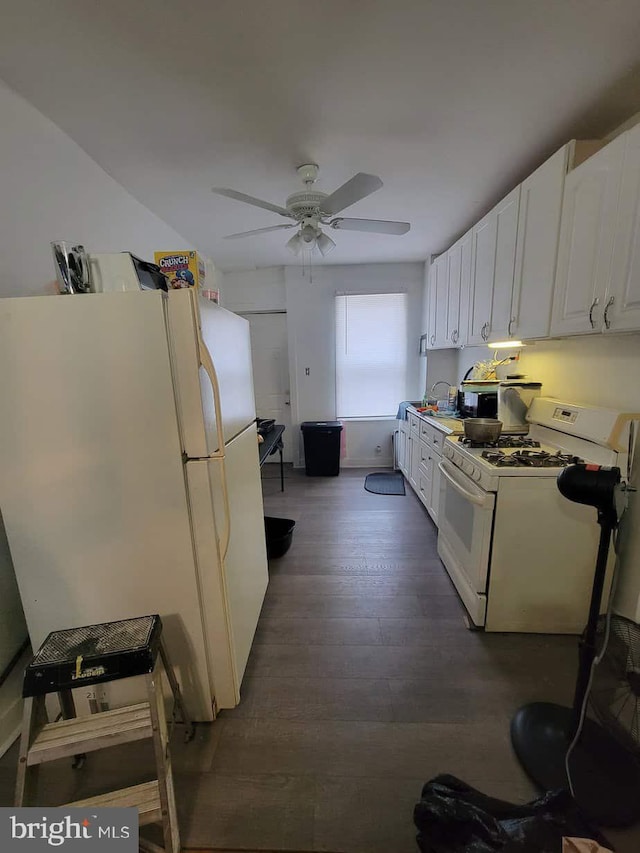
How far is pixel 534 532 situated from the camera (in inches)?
67.2

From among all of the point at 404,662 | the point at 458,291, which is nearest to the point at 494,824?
the point at 404,662

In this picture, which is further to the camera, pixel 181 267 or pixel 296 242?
pixel 296 242

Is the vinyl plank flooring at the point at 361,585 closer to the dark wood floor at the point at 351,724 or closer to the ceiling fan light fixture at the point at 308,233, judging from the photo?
the dark wood floor at the point at 351,724

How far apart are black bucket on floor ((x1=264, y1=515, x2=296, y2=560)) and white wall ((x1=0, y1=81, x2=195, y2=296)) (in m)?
2.00

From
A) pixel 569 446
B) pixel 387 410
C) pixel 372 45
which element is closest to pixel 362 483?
pixel 387 410

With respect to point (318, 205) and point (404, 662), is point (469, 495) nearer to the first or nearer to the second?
point (404, 662)

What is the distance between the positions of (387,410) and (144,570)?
3.71 m

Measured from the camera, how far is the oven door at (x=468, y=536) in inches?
68.7

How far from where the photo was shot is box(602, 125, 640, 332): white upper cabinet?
126 cm

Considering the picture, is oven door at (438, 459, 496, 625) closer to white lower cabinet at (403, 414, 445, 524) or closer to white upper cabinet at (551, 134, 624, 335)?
white lower cabinet at (403, 414, 445, 524)

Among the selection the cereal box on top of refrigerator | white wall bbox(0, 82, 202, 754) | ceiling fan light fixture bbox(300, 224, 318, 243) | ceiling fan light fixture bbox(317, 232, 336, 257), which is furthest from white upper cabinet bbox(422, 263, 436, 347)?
white wall bbox(0, 82, 202, 754)

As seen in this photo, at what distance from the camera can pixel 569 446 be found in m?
1.89

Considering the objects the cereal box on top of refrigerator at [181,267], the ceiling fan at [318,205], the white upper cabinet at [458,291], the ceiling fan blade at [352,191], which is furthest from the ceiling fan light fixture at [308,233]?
the white upper cabinet at [458,291]

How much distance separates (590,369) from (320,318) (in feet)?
10.0
